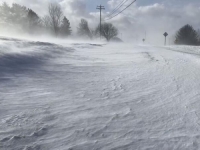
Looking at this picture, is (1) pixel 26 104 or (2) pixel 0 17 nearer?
(1) pixel 26 104

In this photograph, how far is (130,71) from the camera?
517 centimetres

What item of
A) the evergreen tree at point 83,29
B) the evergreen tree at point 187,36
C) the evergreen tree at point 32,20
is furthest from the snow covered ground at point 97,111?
the evergreen tree at point 83,29

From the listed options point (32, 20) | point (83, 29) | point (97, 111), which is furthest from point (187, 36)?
point (97, 111)

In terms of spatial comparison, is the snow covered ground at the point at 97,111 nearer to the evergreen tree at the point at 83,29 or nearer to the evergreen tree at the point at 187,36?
the evergreen tree at the point at 187,36

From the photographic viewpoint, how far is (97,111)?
8.86 feet

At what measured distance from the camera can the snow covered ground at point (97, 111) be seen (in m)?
2.01

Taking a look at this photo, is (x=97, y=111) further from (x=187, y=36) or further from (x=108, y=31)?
(x=108, y=31)

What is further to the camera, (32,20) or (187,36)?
(187,36)

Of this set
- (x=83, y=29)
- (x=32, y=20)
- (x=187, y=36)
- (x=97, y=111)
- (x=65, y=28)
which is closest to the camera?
(x=97, y=111)

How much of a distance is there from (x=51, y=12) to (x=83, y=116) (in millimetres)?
45578

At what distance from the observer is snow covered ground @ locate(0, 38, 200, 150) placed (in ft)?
6.60

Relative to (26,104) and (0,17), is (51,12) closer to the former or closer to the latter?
(0,17)

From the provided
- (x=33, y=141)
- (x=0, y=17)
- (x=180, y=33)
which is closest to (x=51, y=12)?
(x=0, y=17)

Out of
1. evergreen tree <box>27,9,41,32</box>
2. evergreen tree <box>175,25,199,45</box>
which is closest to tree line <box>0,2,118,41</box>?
evergreen tree <box>27,9,41,32</box>
